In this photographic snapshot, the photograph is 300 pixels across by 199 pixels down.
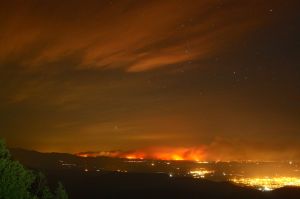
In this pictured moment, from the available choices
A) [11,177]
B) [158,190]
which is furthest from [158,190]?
[11,177]

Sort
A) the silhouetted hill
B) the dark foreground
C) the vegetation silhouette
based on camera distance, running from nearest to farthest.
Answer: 1. the vegetation silhouette
2. the silhouetted hill
3. the dark foreground

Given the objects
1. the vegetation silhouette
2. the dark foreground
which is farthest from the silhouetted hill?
the vegetation silhouette

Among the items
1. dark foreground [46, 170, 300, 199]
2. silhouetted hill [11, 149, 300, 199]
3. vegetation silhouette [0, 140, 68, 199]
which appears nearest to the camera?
vegetation silhouette [0, 140, 68, 199]

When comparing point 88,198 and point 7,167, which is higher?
point 7,167

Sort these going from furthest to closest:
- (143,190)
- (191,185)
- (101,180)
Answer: (101,180) → (191,185) → (143,190)

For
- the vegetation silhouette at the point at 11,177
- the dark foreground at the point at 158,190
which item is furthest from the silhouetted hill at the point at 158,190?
the vegetation silhouette at the point at 11,177

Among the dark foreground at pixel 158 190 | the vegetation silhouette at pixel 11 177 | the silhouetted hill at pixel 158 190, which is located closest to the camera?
the vegetation silhouette at pixel 11 177

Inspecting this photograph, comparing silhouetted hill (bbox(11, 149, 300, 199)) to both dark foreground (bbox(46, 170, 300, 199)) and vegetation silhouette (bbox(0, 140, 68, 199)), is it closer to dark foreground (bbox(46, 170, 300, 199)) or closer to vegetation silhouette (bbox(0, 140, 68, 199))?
dark foreground (bbox(46, 170, 300, 199))

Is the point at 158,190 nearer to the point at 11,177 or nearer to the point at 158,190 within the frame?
the point at 158,190

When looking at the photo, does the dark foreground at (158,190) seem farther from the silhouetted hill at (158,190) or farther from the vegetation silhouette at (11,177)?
the vegetation silhouette at (11,177)

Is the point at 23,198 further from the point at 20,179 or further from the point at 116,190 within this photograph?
the point at 116,190

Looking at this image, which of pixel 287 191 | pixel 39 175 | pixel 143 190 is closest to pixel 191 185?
pixel 143 190
